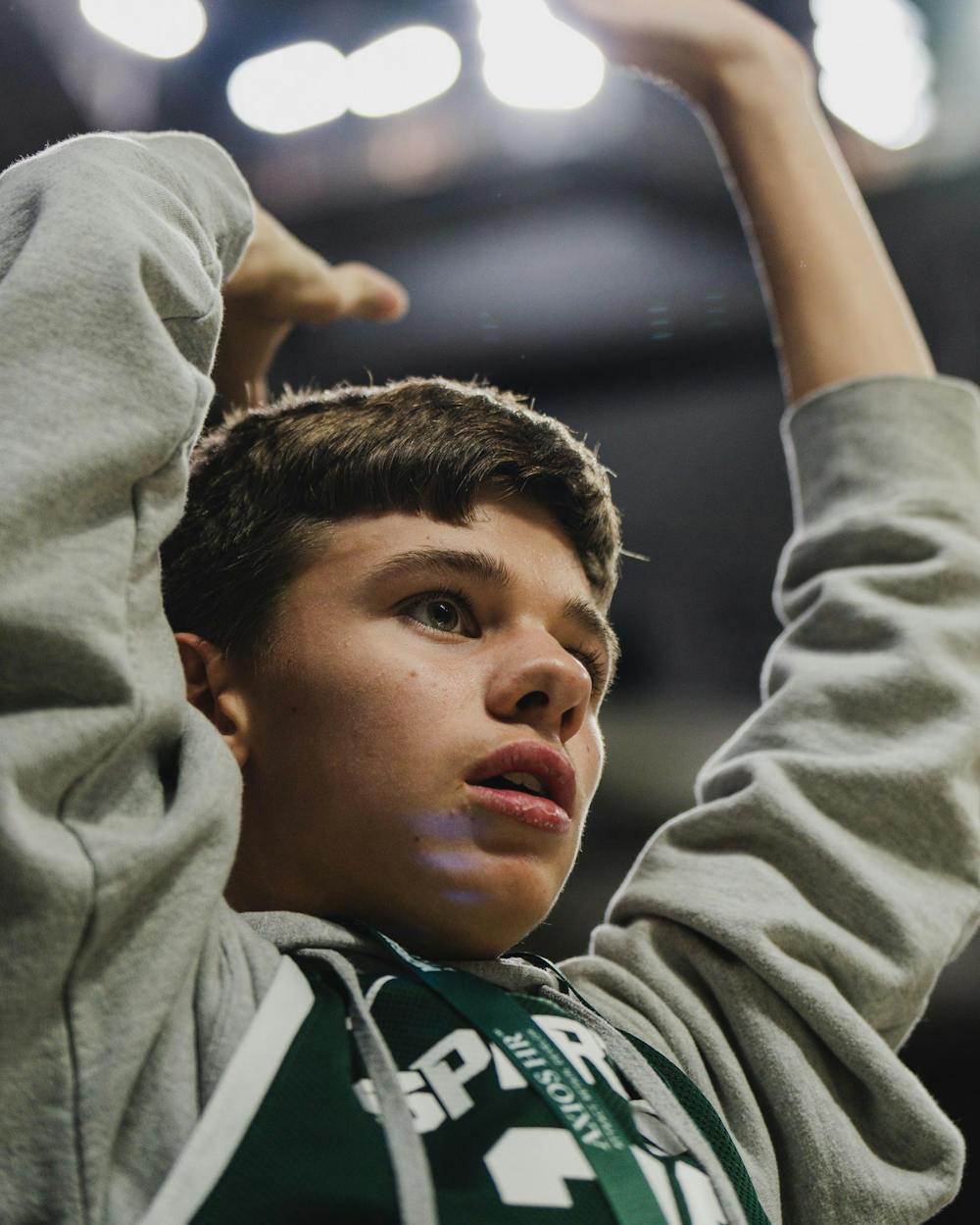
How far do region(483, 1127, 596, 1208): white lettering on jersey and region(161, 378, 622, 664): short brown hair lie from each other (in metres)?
0.26

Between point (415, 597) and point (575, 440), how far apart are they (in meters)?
0.23

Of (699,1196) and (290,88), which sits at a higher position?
(290,88)

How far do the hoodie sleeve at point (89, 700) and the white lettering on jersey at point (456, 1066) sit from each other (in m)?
0.10

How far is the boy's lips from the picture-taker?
0.50 m

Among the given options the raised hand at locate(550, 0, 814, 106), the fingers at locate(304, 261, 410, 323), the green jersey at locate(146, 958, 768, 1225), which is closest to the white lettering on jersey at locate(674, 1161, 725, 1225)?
the green jersey at locate(146, 958, 768, 1225)

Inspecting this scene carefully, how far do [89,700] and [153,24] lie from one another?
0.85 m

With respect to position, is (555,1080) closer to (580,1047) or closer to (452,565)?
(580,1047)

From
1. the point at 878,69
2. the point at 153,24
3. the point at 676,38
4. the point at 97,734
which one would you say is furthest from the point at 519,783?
the point at 878,69

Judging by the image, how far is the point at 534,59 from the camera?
1104 mm

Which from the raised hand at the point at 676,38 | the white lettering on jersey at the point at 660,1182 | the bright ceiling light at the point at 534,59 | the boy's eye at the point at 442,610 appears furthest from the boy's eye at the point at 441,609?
the bright ceiling light at the point at 534,59

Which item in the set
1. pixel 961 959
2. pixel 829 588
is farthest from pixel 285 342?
pixel 961 959

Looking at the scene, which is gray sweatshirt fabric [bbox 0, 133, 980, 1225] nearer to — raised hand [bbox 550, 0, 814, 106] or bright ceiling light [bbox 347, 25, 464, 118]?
raised hand [bbox 550, 0, 814, 106]

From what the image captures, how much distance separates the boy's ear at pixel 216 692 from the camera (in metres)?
0.54

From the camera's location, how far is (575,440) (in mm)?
726
